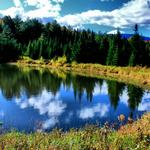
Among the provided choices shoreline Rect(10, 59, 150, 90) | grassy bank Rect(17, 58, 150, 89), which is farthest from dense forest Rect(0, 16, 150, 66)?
shoreline Rect(10, 59, 150, 90)

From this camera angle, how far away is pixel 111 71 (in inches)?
2714

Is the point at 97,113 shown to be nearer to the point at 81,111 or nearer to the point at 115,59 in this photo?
the point at 81,111

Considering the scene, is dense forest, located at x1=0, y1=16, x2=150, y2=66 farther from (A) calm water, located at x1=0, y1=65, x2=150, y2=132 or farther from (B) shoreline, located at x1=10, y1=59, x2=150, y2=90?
(A) calm water, located at x1=0, y1=65, x2=150, y2=132

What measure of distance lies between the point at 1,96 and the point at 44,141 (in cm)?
2247

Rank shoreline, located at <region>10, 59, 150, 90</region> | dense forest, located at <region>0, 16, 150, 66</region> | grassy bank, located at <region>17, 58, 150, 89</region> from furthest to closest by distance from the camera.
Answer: dense forest, located at <region>0, 16, 150, 66</region>
grassy bank, located at <region>17, 58, 150, 89</region>
shoreline, located at <region>10, 59, 150, 90</region>

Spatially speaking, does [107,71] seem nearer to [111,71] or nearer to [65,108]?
[111,71]

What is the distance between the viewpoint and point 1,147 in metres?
10.7

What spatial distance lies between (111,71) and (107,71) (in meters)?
1.11

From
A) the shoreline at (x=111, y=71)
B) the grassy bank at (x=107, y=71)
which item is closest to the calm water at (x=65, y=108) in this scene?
the shoreline at (x=111, y=71)

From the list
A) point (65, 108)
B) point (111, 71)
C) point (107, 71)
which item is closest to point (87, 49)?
point (107, 71)

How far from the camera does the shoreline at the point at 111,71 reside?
54.5 meters


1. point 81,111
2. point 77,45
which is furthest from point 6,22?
point 81,111

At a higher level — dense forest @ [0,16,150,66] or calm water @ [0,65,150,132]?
dense forest @ [0,16,150,66]

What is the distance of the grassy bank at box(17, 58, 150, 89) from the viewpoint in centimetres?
5503
